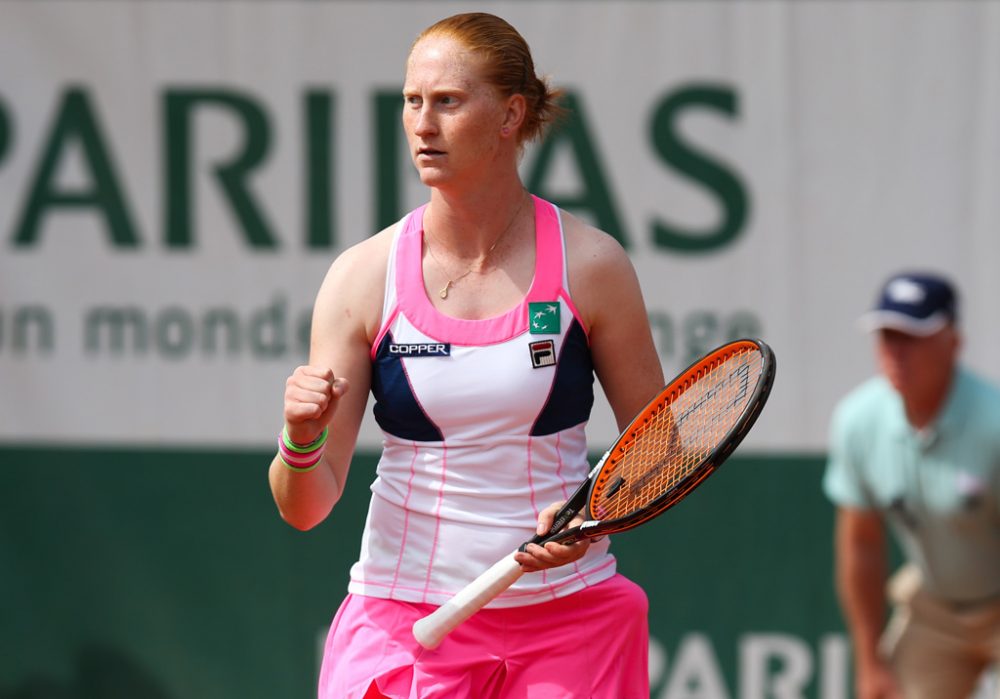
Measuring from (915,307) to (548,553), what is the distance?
167cm

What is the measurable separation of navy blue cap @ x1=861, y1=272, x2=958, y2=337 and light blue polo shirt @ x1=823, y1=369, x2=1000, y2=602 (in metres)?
0.22

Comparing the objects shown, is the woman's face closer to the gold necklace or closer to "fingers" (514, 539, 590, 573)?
the gold necklace

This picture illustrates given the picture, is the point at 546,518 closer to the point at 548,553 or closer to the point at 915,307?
the point at 548,553

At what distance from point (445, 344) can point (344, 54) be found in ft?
8.24

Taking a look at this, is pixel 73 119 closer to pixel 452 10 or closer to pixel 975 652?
pixel 452 10

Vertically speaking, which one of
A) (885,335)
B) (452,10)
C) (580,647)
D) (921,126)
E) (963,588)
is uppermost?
(452,10)

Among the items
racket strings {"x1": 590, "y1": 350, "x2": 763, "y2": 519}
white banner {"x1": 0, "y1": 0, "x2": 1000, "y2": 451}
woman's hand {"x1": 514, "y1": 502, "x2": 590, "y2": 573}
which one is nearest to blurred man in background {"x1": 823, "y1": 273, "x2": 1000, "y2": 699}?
white banner {"x1": 0, "y1": 0, "x2": 1000, "y2": 451}

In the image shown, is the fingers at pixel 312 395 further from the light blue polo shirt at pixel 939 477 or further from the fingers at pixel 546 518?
the light blue polo shirt at pixel 939 477

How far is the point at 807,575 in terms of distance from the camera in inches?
190

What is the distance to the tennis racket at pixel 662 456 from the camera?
2.47 meters

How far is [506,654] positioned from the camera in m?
2.59

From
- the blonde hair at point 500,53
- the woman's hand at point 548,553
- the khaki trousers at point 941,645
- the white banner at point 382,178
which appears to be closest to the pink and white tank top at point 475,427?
the woman's hand at point 548,553

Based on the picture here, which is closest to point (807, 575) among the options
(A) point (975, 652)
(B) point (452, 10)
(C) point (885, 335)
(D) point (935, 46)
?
(A) point (975, 652)

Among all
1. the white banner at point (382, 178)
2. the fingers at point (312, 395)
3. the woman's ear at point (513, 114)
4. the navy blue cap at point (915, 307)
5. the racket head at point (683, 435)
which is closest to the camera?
the fingers at point (312, 395)
